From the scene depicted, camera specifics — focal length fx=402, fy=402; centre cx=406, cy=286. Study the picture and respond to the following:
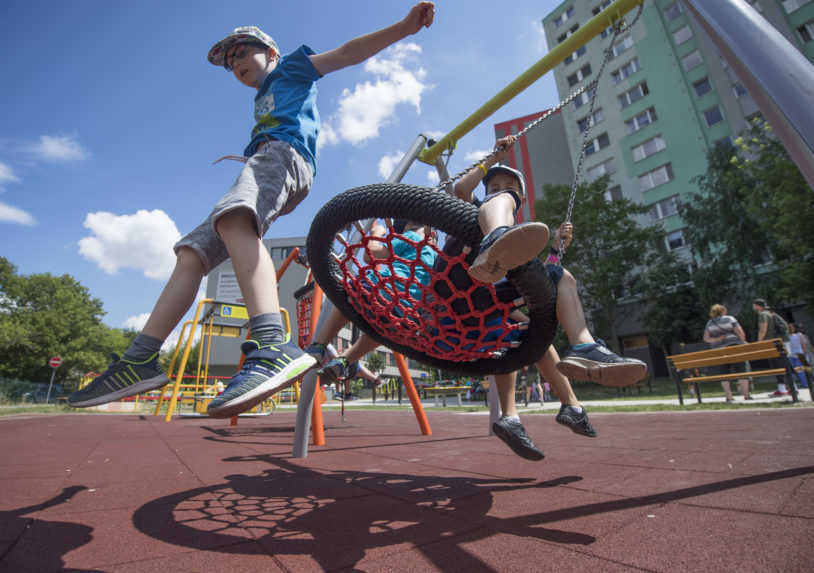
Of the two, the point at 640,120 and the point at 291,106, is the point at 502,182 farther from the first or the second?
the point at 640,120

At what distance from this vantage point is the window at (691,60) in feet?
77.0

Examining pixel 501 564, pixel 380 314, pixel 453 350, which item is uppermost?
pixel 380 314

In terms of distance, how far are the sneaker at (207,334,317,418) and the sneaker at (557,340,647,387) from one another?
3.39 feet

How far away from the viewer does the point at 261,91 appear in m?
2.03

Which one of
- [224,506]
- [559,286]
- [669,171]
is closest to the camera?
[224,506]

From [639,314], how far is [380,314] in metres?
26.1

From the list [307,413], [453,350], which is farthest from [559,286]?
[307,413]

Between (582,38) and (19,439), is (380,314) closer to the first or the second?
(582,38)

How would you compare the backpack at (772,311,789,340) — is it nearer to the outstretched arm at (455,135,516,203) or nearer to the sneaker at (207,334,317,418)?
the outstretched arm at (455,135,516,203)

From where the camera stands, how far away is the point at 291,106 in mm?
1908

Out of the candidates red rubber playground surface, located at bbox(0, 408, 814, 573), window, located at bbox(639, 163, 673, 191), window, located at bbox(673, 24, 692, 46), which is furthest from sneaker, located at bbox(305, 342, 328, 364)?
window, located at bbox(673, 24, 692, 46)

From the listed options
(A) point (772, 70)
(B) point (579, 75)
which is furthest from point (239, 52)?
(B) point (579, 75)

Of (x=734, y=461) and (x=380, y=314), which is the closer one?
(x=380, y=314)

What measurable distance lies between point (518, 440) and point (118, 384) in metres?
1.76
